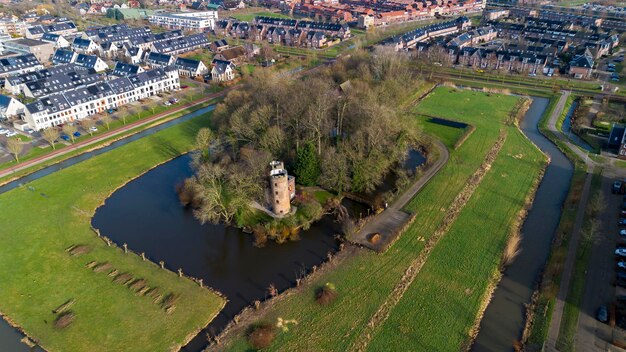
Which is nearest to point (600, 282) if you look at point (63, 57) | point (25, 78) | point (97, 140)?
point (97, 140)

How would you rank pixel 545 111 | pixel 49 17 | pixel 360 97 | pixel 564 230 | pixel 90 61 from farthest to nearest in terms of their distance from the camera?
pixel 49 17
pixel 90 61
pixel 545 111
pixel 360 97
pixel 564 230

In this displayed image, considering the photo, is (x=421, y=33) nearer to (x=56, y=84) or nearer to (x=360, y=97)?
(x=360, y=97)

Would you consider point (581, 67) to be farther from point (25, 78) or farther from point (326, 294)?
point (25, 78)

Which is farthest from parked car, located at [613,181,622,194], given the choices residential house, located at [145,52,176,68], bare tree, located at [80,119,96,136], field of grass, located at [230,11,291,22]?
field of grass, located at [230,11,291,22]

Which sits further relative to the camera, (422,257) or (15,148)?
(15,148)

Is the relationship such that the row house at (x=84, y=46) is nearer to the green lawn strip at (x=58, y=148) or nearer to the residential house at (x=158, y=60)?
the residential house at (x=158, y=60)

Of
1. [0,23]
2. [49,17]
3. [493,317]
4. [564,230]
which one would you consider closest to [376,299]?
[493,317]

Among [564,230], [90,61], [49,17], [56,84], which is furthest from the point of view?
[49,17]
